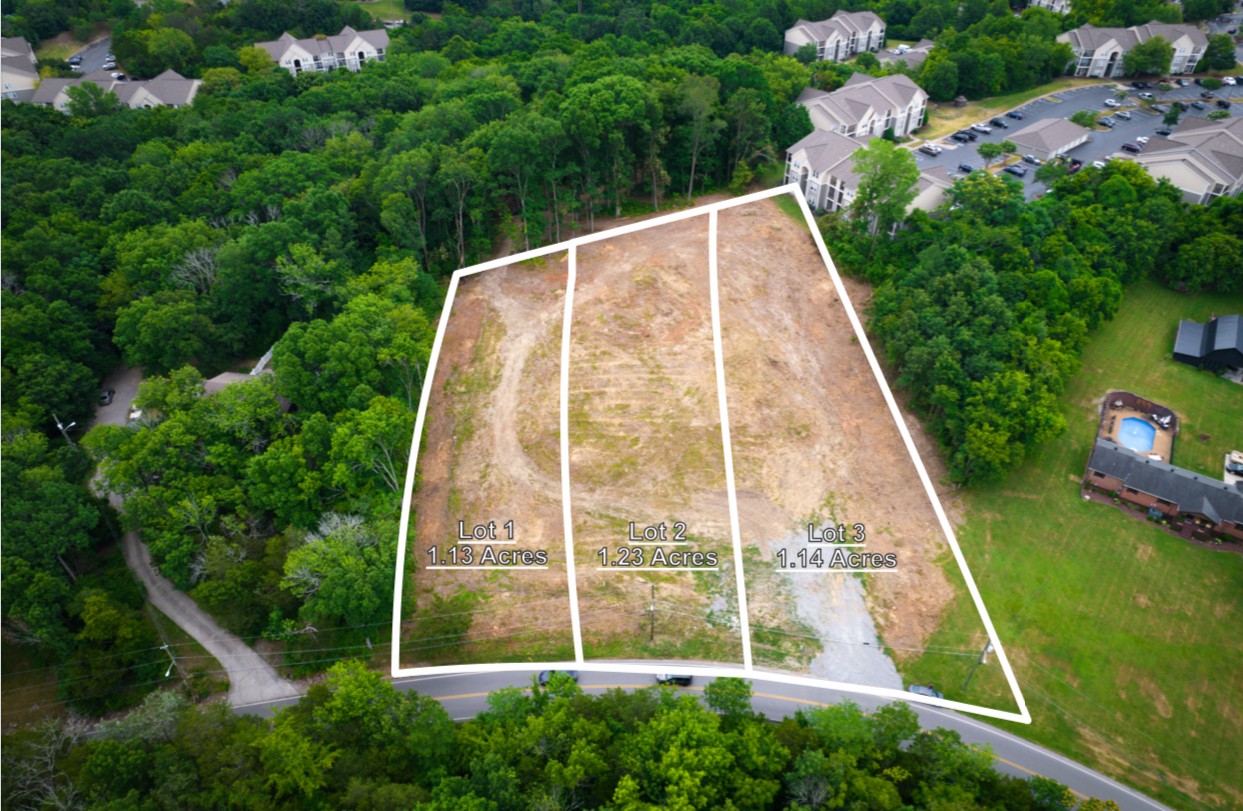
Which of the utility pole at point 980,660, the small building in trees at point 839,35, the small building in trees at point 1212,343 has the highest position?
the small building in trees at point 839,35

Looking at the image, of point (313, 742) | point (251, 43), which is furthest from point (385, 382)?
point (251, 43)

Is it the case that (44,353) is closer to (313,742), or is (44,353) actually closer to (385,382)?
(385,382)

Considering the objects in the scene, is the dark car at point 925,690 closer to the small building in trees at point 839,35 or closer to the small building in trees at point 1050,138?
the small building in trees at point 1050,138

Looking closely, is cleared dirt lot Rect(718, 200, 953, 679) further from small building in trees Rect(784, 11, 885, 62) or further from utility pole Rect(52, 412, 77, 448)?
small building in trees Rect(784, 11, 885, 62)

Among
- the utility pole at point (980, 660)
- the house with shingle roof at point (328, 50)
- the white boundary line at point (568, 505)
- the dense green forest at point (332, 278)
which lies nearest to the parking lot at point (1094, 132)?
the dense green forest at point (332, 278)

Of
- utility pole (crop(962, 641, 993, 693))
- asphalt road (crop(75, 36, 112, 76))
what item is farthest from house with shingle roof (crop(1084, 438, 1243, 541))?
asphalt road (crop(75, 36, 112, 76))

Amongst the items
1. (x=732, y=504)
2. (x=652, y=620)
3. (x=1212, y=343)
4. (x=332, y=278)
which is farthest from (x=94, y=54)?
(x=1212, y=343)
